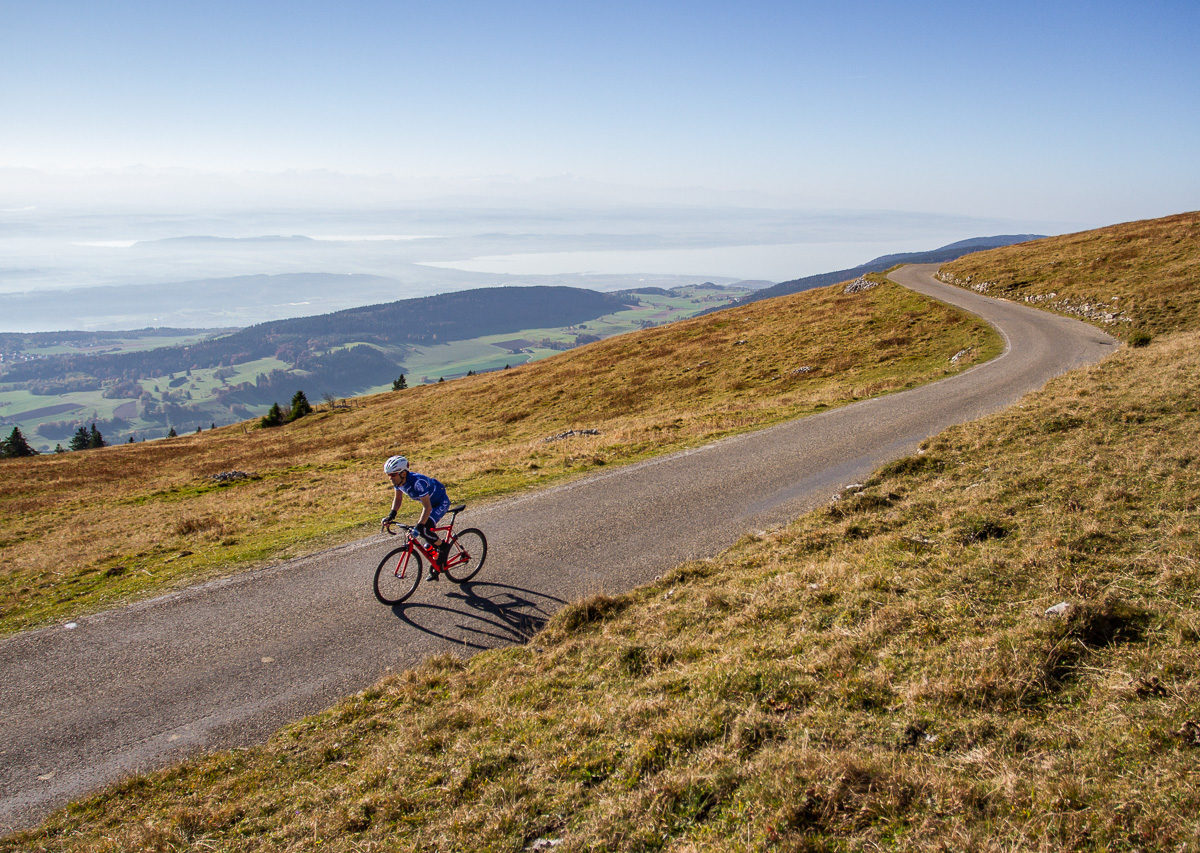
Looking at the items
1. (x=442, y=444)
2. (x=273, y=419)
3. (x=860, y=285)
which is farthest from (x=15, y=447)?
(x=860, y=285)

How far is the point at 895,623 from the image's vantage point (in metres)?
7.43

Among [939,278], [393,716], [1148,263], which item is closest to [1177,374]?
[393,716]

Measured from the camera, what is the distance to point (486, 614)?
1084cm

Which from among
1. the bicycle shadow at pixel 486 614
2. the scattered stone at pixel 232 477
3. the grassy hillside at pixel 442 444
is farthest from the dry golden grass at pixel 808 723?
the scattered stone at pixel 232 477

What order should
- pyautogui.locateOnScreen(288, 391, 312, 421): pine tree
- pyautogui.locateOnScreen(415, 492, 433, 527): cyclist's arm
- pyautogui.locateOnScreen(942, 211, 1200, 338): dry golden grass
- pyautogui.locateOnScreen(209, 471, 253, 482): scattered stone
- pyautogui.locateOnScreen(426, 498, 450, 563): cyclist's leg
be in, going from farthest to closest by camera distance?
1. pyautogui.locateOnScreen(288, 391, 312, 421): pine tree
2. pyautogui.locateOnScreen(942, 211, 1200, 338): dry golden grass
3. pyautogui.locateOnScreen(209, 471, 253, 482): scattered stone
4. pyautogui.locateOnScreen(426, 498, 450, 563): cyclist's leg
5. pyautogui.locateOnScreen(415, 492, 433, 527): cyclist's arm

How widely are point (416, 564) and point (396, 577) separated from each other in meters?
0.46

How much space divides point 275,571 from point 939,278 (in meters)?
83.8

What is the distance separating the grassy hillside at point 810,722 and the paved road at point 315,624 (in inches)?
38.1

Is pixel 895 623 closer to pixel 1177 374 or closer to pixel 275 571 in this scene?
pixel 275 571

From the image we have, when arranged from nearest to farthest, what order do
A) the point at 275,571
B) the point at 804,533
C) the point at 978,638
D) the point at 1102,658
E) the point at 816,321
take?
the point at 1102,658, the point at 978,638, the point at 804,533, the point at 275,571, the point at 816,321

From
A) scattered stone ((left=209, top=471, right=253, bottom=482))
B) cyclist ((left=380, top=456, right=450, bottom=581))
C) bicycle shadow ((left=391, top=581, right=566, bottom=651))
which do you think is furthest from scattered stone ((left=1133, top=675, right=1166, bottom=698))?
scattered stone ((left=209, top=471, right=253, bottom=482))

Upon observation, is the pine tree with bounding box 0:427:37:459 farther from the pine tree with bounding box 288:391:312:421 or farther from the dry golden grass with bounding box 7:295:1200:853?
the dry golden grass with bounding box 7:295:1200:853

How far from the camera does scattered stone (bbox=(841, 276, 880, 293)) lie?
73.1 meters

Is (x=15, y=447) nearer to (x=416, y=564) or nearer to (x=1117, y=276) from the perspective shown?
(x=416, y=564)
